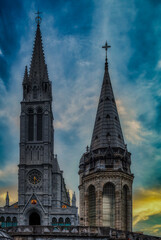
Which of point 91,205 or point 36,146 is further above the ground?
point 36,146

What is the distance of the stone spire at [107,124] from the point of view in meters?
61.0

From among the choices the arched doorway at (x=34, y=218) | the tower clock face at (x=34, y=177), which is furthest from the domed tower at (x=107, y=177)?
the tower clock face at (x=34, y=177)

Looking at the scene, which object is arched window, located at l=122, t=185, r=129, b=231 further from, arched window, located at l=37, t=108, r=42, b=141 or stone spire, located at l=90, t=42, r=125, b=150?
arched window, located at l=37, t=108, r=42, b=141

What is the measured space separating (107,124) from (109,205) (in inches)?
505

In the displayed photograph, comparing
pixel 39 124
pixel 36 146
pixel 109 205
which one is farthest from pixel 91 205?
pixel 39 124

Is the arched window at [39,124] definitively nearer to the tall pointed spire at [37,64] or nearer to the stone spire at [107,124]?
the tall pointed spire at [37,64]

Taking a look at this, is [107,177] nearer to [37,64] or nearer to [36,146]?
[36,146]

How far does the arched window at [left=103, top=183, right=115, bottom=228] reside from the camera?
184 feet

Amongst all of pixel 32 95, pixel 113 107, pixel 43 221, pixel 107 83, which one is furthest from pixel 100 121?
pixel 32 95

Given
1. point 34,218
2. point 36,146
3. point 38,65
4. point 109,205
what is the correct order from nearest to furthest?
point 109,205, point 34,218, point 36,146, point 38,65

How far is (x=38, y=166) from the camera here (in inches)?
4412

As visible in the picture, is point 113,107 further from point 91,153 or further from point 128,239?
point 128,239

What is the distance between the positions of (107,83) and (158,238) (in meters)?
28.4

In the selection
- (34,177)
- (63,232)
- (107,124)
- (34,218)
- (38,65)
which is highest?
(38,65)
